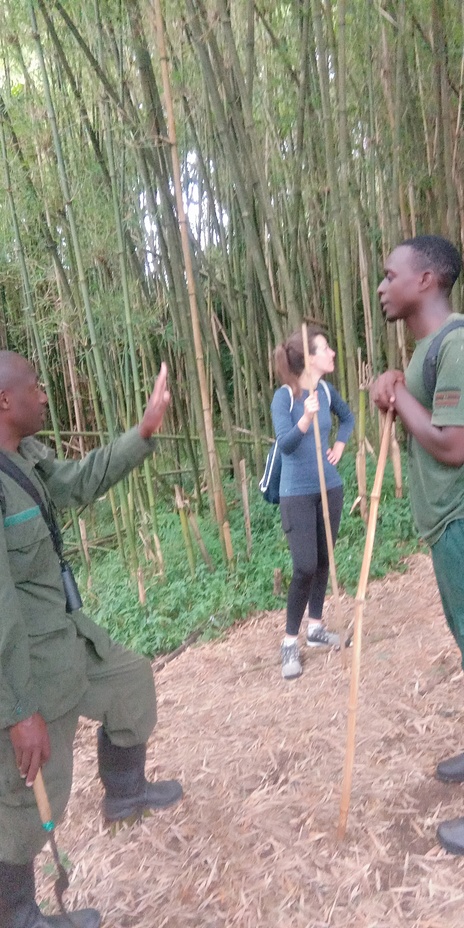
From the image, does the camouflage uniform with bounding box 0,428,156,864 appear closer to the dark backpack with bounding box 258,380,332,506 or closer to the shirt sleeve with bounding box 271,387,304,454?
the shirt sleeve with bounding box 271,387,304,454

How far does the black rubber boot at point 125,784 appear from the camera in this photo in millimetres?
1686

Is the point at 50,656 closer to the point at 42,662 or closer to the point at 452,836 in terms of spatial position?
the point at 42,662

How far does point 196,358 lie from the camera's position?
2.98 m

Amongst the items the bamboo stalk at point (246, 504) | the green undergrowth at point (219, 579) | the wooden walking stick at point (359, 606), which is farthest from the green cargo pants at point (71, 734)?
the bamboo stalk at point (246, 504)

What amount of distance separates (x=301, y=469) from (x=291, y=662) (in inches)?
30.2

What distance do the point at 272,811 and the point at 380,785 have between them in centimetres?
30

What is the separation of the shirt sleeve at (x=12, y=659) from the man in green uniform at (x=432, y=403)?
2.77 ft

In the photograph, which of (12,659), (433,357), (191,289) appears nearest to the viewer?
(12,659)

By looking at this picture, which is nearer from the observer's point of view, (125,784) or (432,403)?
(432,403)

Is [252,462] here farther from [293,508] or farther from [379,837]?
[379,837]

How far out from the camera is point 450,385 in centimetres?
126

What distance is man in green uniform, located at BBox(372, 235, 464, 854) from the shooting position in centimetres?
129

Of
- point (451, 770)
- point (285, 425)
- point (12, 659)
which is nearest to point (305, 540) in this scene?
point (285, 425)

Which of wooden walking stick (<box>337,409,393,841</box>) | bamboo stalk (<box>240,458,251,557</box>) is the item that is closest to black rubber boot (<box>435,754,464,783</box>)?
wooden walking stick (<box>337,409,393,841</box>)
